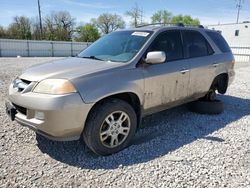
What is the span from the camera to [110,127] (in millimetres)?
3561

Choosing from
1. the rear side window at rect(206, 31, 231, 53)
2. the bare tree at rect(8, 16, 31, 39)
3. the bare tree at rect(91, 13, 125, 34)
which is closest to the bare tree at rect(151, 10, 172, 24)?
the bare tree at rect(91, 13, 125, 34)

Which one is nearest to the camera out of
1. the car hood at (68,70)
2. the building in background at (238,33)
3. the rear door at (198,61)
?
the car hood at (68,70)

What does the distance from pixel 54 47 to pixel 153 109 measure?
31553 mm

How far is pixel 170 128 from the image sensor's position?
15.4 ft

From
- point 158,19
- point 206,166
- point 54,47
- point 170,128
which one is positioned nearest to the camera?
point 206,166

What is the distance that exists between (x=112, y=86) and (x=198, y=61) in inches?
88.6

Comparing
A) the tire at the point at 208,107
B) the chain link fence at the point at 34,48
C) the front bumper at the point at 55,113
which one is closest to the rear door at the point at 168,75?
the tire at the point at 208,107

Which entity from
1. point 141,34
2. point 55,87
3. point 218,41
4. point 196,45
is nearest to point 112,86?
point 55,87

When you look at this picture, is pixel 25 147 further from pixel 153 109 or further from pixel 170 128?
pixel 170 128

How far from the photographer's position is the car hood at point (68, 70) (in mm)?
3289

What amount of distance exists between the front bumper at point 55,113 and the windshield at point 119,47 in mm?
1119

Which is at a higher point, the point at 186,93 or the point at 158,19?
the point at 158,19

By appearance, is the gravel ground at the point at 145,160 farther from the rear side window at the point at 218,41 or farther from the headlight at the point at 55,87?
the rear side window at the point at 218,41

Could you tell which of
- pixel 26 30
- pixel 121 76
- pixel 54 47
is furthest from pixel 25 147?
pixel 26 30
